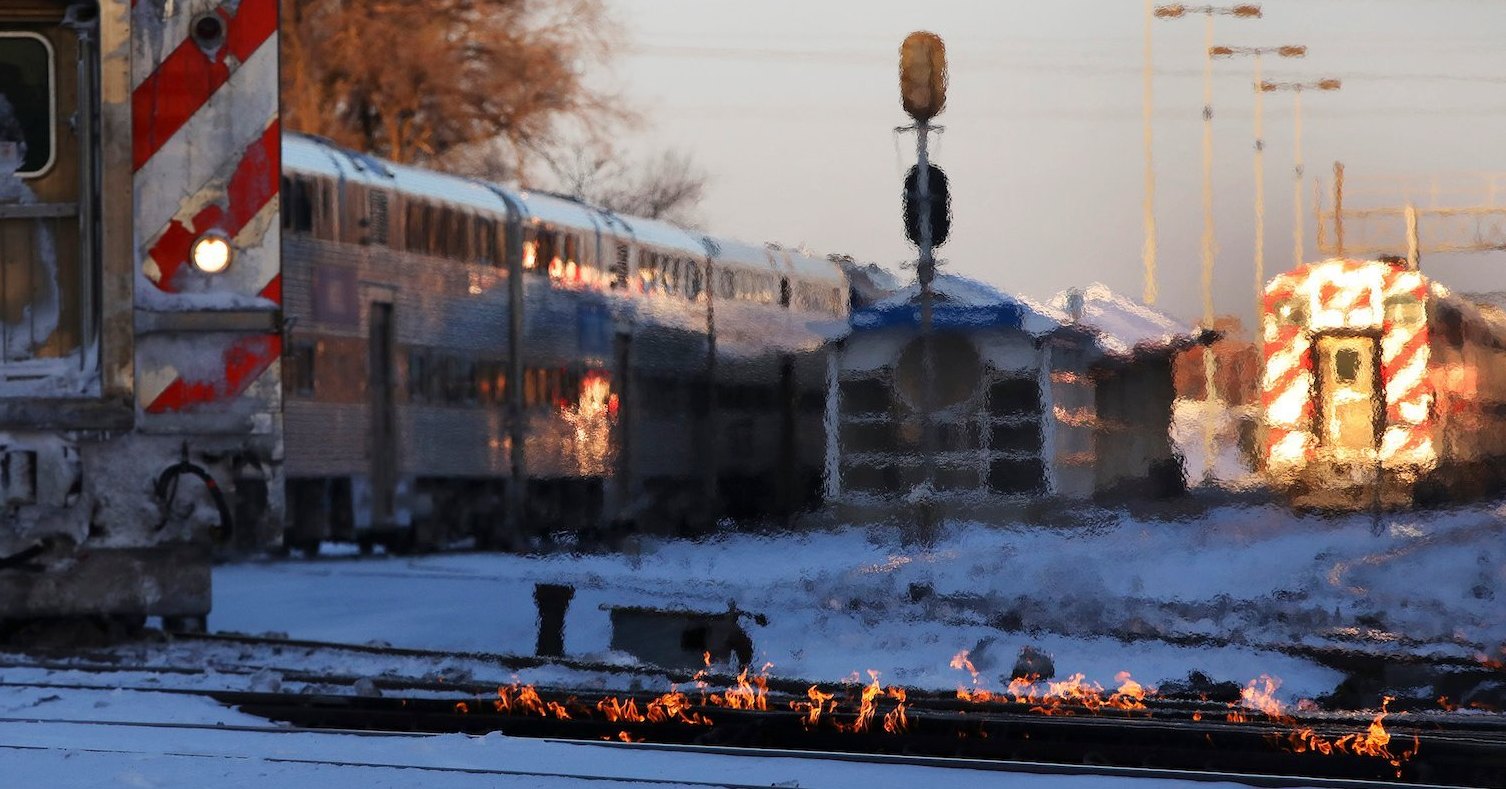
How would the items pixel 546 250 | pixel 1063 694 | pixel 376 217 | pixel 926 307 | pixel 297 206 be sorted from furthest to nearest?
1. pixel 546 250
2. pixel 376 217
3. pixel 297 206
4. pixel 926 307
5. pixel 1063 694

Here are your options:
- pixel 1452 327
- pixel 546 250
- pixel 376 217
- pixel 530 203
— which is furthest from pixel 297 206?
pixel 1452 327

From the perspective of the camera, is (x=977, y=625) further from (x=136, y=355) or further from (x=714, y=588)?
(x=136, y=355)

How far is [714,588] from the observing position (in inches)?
559

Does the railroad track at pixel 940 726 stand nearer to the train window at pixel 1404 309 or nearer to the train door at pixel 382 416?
the train window at pixel 1404 309

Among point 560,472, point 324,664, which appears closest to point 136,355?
point 324,664

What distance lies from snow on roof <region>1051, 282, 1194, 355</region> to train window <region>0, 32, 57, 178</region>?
16.9 meters

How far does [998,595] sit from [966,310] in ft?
25.3

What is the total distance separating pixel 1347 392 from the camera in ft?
73.3

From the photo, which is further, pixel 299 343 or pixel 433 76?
pixel 433 76

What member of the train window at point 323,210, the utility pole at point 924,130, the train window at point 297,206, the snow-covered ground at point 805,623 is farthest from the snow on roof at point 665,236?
the utility pole at point 924,130

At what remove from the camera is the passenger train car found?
874 inches

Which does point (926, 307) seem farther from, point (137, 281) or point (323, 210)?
point (137, 281)

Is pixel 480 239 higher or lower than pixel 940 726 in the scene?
higher

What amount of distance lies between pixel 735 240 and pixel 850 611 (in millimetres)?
20078
